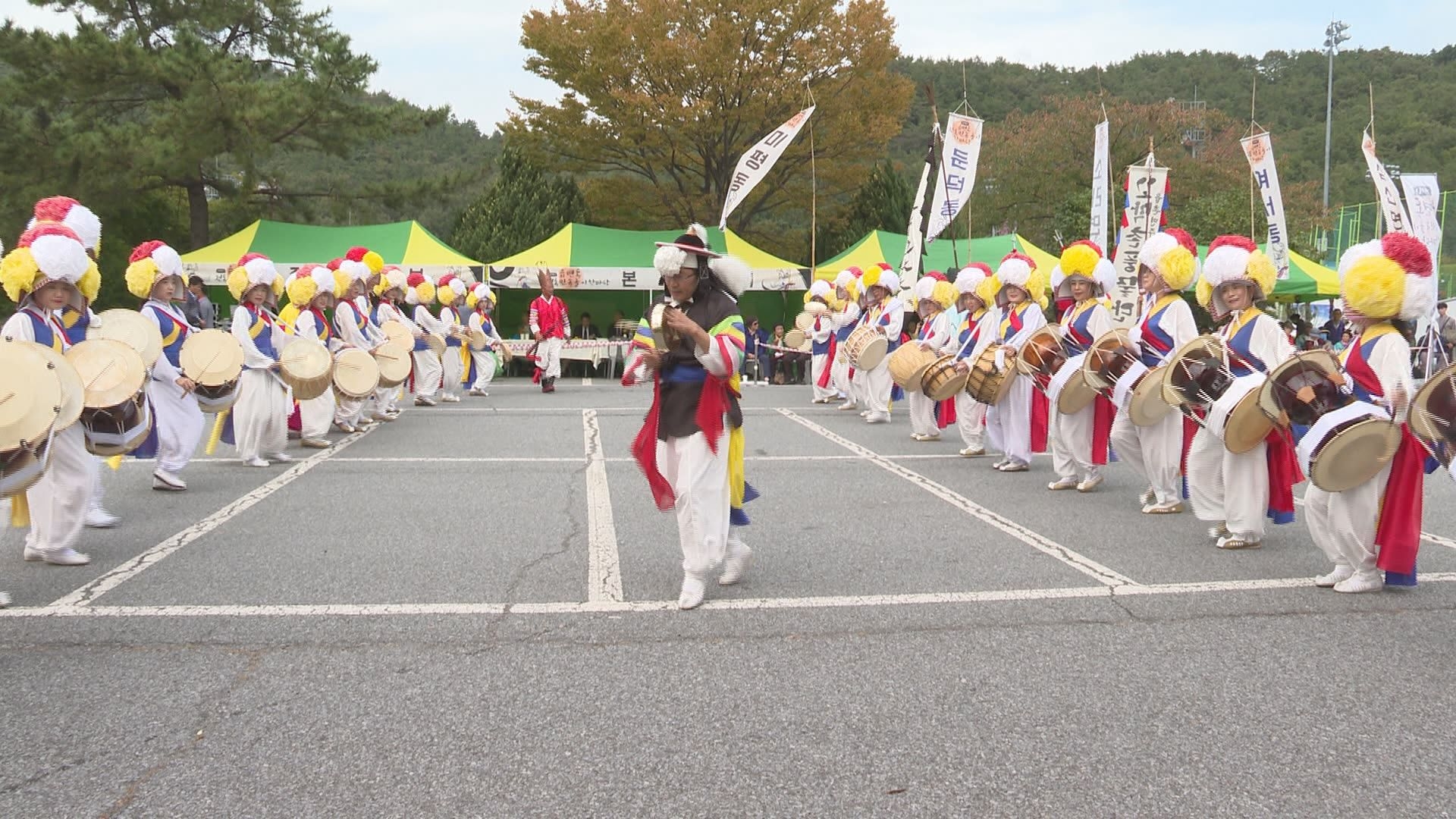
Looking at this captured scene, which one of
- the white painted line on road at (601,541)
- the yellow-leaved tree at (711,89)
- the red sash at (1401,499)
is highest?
the yellow-leaved tree at (711,89)

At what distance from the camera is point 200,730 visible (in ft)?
11.3

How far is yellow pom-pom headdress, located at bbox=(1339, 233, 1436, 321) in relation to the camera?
15.5 ft

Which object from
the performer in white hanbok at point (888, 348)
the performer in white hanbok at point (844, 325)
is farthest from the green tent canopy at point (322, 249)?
the performer in white hanbok at point (888, 348)

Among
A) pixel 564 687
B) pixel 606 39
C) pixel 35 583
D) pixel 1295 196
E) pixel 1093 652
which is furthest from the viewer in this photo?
pixel 1295 196

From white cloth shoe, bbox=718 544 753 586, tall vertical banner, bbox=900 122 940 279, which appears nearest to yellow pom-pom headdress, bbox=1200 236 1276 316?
white cloth shoe, bbox=718 544 753 586

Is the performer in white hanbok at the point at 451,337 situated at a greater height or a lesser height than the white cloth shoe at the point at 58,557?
greater

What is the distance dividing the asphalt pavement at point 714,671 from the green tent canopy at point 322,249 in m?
15.0

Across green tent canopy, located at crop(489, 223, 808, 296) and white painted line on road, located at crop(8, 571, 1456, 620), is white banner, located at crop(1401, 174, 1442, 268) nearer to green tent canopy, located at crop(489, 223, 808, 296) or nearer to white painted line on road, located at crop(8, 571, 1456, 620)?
white painted line on road, located at crop(8, 571, 1456, 620)

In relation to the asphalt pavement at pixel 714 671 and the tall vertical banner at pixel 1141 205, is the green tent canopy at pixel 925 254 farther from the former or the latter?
the asphalt pavement at pixel 714 671

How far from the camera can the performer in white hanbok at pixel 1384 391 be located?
4719 mm

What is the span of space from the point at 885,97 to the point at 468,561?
950 inches

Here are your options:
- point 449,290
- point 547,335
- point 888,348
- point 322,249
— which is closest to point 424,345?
point 449,290

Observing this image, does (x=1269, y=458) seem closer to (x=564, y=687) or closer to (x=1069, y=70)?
(x=564, y=687)

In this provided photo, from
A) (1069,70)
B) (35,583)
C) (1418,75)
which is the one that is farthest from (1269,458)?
(1418,75)
